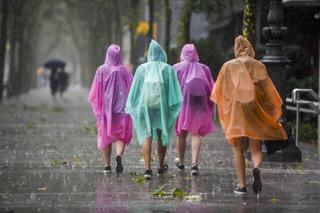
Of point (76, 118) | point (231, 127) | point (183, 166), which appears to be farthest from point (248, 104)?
point (76, 118)

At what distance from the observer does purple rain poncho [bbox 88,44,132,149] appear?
12.8 meters

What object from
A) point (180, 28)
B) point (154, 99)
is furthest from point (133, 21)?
point (154, 99)

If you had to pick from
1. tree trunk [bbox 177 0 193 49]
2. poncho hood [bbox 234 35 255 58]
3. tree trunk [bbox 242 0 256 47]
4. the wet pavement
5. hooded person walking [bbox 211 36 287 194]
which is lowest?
the wet pavement

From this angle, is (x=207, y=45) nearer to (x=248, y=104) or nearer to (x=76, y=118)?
(x=76, y=118)

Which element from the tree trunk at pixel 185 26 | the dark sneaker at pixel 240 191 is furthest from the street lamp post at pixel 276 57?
the tree trunk at pixel 185 26

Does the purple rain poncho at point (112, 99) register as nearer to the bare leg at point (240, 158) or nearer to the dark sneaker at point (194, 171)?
the dark sneaker at point (194, 171)

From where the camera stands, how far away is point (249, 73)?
10375 millimetres

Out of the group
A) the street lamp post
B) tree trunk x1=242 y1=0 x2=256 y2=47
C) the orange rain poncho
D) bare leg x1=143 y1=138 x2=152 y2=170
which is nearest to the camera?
the orange rain poncho

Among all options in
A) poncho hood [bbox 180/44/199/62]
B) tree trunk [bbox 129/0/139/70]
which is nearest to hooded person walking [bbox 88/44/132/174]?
poncho hood [bbox 180/44/199/62]

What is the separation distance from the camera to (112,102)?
42.1 feet

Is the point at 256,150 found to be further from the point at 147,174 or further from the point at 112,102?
the point at 112,102

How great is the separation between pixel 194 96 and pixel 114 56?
1311 mm

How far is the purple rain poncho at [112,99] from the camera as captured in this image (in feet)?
42.0

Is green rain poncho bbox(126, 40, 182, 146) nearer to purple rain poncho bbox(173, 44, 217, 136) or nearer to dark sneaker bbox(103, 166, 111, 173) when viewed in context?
purple rain poncho bbox(173, 44, 217, 136)
